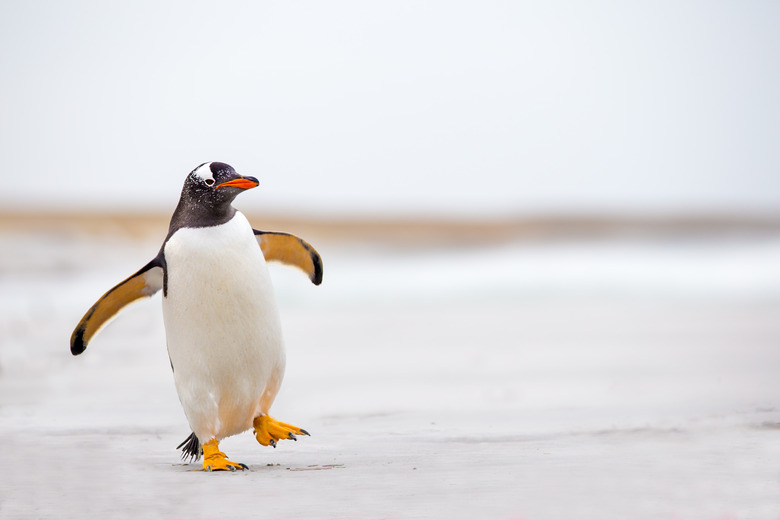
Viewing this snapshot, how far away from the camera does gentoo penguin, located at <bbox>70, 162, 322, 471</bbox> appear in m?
2.81

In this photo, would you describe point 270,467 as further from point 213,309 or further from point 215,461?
point 213,309

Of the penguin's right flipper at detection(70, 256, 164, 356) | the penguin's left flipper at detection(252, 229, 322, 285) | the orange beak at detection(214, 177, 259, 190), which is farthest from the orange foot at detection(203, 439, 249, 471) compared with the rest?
the orange beak at detection(214, 177, 259, 190)

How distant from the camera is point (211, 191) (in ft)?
9.17

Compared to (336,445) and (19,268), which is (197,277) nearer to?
(336,445)

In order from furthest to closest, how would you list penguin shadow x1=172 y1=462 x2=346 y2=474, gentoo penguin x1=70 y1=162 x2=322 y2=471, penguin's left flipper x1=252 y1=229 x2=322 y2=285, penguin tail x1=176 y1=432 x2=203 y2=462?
penguin's left flipper x1=252 y1=229 x2=322 y2=285
penguin tail x1=176 y1=432 x2=203 y2=462
gentoo penguin x1=70 y1=162 x2=322 y2=471
penguin shadow x1=172 y1=462 x2=346 y2=474

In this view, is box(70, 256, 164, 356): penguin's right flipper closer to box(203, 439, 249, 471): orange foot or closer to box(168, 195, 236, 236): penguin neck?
box(168, 195, 236, 236): penguin neck

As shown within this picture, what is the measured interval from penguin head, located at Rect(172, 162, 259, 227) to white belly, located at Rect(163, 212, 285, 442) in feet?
0.13

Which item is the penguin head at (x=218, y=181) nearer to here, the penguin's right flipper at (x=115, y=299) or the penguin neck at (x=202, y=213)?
the penguin neck at (x=202, y=213)

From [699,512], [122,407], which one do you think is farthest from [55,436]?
[699,512]

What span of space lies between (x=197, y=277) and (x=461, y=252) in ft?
29.1

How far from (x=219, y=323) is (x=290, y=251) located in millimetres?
479

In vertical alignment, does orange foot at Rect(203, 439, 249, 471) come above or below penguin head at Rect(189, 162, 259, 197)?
below

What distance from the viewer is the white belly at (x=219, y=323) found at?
9.25 feet

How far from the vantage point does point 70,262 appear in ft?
31.2
